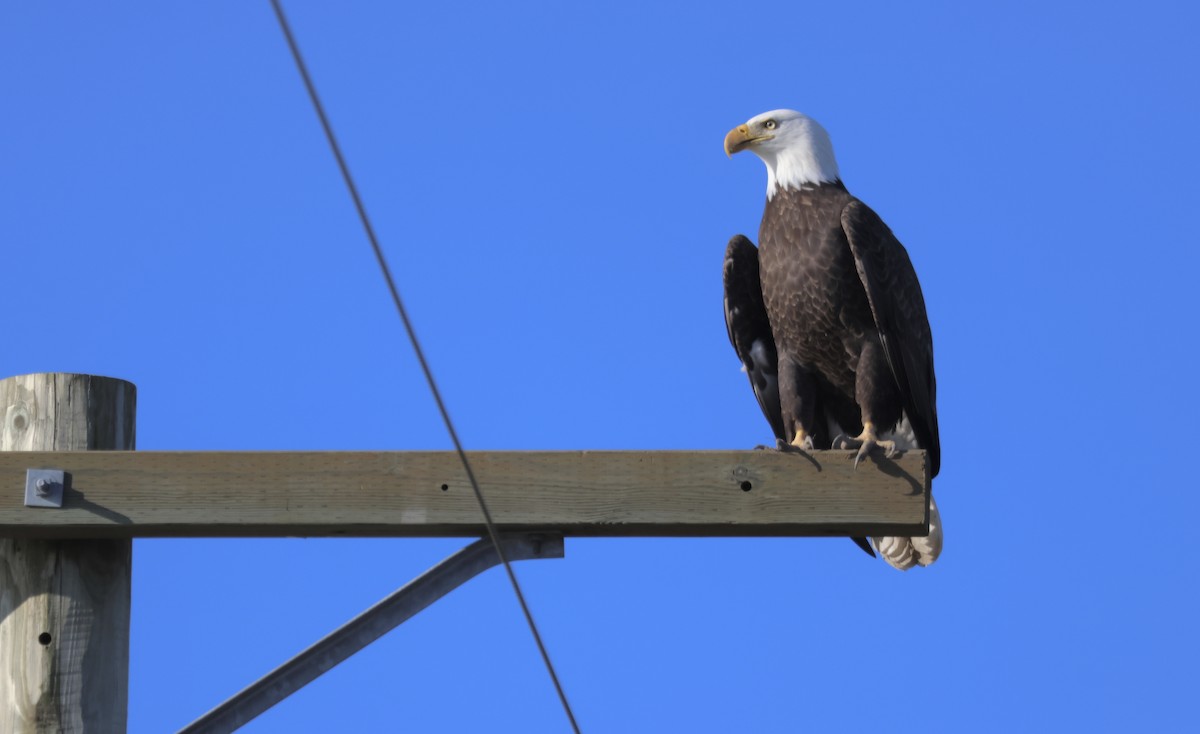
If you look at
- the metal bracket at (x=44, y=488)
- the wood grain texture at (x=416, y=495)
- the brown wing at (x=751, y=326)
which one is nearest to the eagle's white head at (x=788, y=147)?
the brown wing at (x=751, y=326)

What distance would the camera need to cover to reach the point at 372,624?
10.3 feet

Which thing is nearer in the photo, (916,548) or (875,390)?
(916,548)

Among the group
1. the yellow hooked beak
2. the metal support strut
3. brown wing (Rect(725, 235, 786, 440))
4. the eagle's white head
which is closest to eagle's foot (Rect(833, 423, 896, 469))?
brown wing (Rect(725, 235, 786, 440))

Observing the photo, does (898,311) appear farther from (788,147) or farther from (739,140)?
(739,140)

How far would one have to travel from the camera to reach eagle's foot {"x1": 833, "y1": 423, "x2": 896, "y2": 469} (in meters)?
3.26

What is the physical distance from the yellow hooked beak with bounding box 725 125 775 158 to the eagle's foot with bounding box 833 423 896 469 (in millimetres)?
1149

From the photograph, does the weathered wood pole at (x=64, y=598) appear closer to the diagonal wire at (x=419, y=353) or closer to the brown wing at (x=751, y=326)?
the diagonal wire at (x=419, y=353)

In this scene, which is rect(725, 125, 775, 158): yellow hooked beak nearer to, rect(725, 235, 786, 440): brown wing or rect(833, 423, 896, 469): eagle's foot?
rect(725, 235, 786, 440): brown wing

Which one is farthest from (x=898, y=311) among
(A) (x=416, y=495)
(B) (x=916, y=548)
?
(A) (x=416, y=495)

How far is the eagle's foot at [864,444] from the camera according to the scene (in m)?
3.26

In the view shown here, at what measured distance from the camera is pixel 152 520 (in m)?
3.13

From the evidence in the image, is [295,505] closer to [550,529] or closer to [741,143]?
[550,529]

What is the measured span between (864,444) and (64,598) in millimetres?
1757

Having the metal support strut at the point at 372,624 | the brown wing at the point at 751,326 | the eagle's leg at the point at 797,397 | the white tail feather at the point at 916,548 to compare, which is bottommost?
the metal support strut at the point at 372,624
